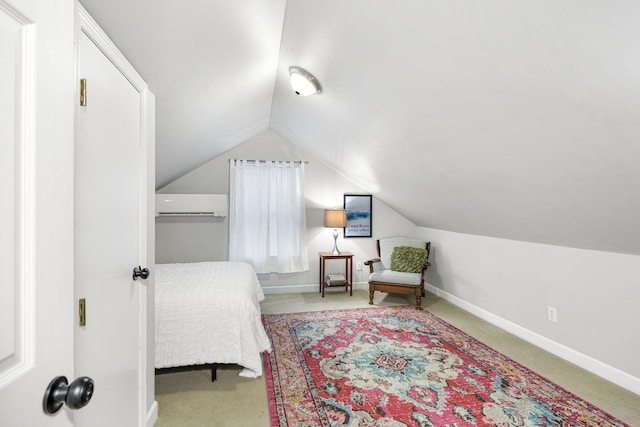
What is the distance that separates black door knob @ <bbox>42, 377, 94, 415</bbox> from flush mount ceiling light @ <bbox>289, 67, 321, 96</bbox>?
2325mm

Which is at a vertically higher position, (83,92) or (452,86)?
(452,86)

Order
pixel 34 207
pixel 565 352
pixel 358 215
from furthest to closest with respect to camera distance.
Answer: pixel 358 215 → pixel 565 352 → pixel 34 207

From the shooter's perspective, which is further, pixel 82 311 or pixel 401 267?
pixel 401 267

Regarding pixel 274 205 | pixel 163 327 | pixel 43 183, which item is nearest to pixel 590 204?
pixel 43 183

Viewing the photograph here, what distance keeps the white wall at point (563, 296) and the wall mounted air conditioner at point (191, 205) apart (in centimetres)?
320

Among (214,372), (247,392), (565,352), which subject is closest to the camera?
(247,392)

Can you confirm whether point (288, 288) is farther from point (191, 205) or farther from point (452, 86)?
point (452, 86)

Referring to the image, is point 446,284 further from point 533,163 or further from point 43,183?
point 43,183

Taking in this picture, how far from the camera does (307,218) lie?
4.76 meters

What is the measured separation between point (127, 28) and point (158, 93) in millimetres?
707

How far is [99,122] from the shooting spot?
116 cm

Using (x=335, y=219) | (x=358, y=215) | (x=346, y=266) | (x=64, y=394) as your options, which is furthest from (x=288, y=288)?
(x=64, y=394)

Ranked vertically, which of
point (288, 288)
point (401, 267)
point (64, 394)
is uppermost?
point (64, 394)

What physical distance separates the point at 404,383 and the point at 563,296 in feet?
5.46
